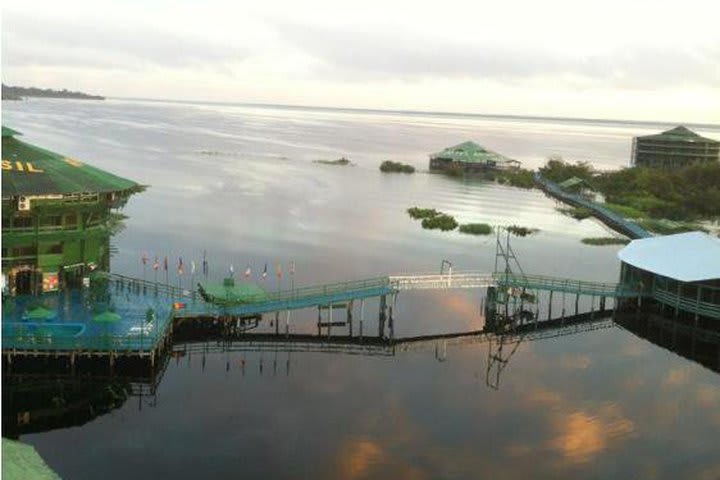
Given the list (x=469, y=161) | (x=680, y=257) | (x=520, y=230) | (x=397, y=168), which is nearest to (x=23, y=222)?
(x=680, y=257)

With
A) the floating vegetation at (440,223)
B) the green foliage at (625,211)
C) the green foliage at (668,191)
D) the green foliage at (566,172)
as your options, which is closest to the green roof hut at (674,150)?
the green foliage at (566,172)

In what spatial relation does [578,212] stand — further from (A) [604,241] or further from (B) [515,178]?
(B) [515,178]

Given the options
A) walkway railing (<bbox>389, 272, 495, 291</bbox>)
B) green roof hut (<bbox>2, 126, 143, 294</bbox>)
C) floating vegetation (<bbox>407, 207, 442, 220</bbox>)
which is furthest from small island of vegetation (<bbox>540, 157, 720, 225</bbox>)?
green roof hut (<bbox>2, 126, 143, 294</bbox>)

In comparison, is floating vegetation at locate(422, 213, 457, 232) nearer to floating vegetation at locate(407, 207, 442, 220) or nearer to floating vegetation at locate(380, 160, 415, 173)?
floating vegetation at locate(407, 207, 442, 220)

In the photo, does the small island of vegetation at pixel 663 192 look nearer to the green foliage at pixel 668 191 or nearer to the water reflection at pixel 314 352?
the green foliage at pixel 668 191

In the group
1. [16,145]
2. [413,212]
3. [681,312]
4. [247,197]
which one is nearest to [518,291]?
[681,312]

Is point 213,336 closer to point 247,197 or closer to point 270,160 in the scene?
point 247,197
